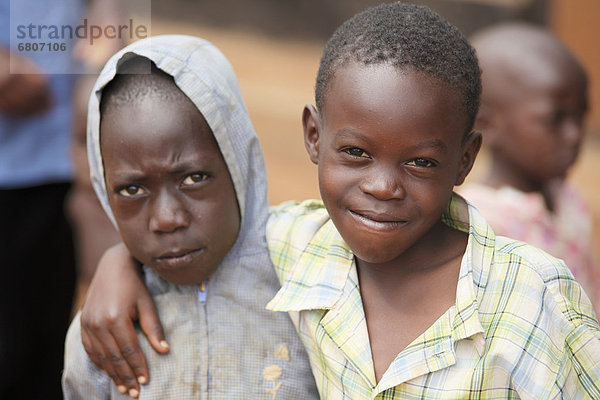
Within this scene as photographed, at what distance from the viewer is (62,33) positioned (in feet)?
10.4

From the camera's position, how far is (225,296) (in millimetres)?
1980

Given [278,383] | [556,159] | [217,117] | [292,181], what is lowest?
[292,181]

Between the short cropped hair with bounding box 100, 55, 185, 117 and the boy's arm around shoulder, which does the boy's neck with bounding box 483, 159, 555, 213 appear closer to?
the boy's arm around shoulder

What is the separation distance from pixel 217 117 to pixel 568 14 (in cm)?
502

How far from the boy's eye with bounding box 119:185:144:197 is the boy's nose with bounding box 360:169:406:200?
615 millimetres

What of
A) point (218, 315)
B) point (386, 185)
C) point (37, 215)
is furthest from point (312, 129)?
point (37, 215)

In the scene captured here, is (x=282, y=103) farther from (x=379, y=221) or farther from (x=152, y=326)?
(x=379, y=221)

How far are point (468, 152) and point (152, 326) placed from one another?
0.90 metres

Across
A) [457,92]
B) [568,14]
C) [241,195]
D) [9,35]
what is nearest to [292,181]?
[568,14]

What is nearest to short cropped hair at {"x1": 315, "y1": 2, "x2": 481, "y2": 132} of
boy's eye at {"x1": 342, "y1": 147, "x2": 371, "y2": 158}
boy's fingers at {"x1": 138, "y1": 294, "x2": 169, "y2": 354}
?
boy's eye at {"x1": 342, "y1": 147, "x2": 371, "y2": 158}

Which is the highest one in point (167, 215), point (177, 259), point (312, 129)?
point (312, 129)

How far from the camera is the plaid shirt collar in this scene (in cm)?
153

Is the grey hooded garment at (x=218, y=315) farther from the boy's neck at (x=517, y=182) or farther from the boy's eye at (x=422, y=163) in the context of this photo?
the boy's neck at (x=517, y=182)

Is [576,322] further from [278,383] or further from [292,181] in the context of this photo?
[292,181]
